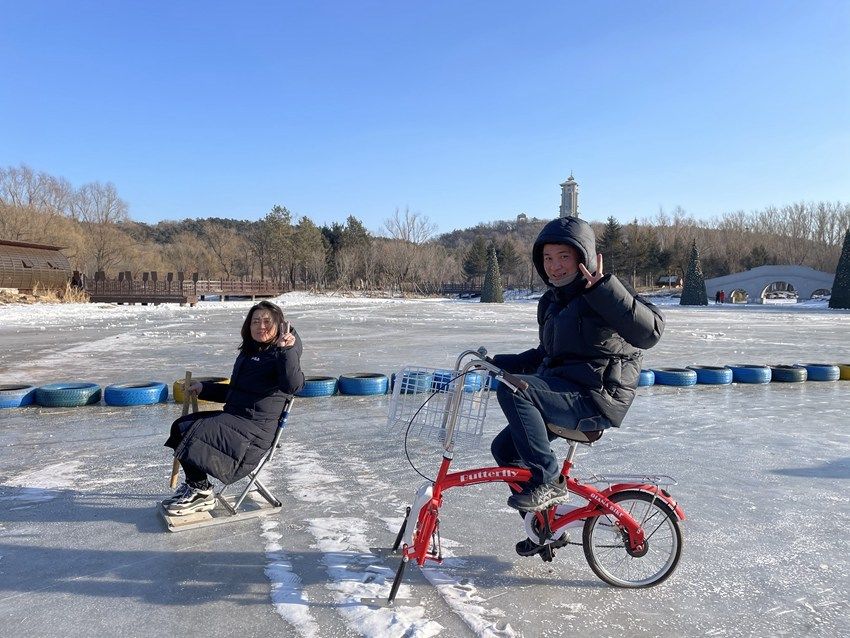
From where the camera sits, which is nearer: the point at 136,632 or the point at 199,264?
the point at 136,632

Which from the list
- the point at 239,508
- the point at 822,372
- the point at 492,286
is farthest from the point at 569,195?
the point at 239,508

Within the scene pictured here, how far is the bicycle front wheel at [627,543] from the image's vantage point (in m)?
Answer: 3.07

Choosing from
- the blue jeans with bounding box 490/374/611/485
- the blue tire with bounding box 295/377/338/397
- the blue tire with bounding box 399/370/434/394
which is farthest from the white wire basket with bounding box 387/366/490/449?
the blue tire with bounding box 295/377/338/397

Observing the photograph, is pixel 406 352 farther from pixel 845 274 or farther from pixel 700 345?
pixel 845 274

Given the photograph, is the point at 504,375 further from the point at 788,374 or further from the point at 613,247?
the point at 613,247

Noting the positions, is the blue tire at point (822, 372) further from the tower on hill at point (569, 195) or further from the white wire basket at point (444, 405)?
the tower on hill at point (569, 195)

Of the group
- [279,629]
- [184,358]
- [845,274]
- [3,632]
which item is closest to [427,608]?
[279,629]

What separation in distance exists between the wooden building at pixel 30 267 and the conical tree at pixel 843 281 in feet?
177

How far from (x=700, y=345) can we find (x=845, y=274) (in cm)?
3451

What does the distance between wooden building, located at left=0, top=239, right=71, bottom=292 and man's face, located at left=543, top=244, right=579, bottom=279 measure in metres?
39.9

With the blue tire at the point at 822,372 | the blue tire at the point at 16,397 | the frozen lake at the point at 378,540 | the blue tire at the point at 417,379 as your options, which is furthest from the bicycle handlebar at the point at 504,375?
the blue tire at the point at 822,372

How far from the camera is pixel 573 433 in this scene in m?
2.90

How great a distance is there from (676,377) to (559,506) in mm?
7267

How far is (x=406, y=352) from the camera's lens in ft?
45.1
